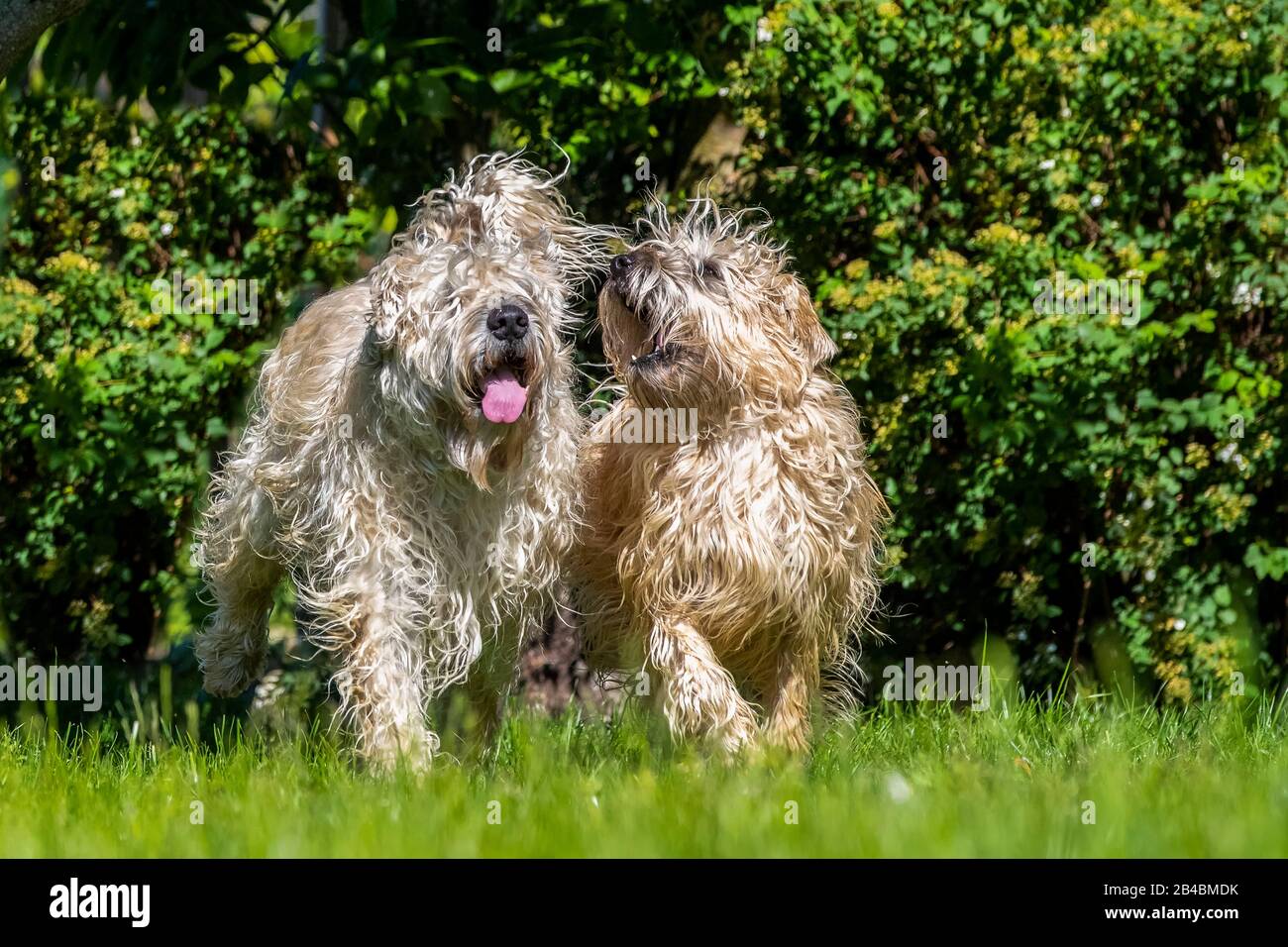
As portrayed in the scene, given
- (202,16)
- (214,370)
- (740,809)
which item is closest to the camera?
(740,809)

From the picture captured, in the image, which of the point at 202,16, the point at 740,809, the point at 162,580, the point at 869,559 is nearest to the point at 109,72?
the point at 202,16

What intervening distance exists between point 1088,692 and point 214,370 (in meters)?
3.90

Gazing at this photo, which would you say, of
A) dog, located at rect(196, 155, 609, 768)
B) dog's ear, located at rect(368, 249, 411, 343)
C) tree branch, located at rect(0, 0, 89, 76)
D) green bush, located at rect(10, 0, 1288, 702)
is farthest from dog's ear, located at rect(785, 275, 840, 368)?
tree branch, located at rect(0, 0, 89, 76)

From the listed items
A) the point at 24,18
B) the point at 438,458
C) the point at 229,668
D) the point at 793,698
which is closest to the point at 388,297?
the point at 438,458

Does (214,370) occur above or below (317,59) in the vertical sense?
below

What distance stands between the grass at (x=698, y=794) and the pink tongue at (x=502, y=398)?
983 mm

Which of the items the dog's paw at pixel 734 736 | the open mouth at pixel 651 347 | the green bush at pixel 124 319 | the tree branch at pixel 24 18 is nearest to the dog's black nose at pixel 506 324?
the open mouth at pixel 651 347

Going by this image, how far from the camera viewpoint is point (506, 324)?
15.2 ft

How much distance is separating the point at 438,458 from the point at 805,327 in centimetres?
129

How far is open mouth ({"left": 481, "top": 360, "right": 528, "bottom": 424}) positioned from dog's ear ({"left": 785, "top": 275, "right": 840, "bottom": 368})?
1.02m

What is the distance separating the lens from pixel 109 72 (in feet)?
20.9

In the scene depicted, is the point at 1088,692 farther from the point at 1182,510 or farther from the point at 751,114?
the point at 751,114

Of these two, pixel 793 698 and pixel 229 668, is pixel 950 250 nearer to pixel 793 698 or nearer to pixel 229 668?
pixel 793 698

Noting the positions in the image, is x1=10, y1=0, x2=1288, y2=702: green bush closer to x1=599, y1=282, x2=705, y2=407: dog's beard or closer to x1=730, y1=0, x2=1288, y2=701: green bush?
x1=730, y1=0, x2=1288, y2=701: green bush
